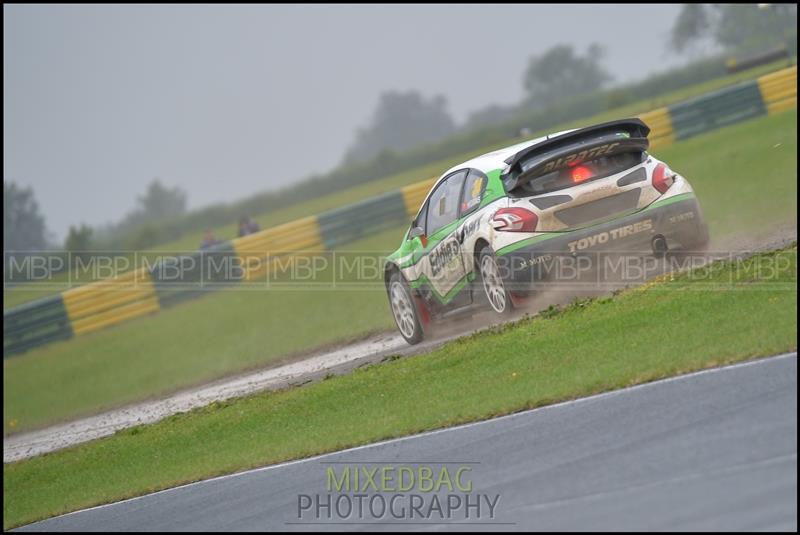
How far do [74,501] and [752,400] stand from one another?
549 cm

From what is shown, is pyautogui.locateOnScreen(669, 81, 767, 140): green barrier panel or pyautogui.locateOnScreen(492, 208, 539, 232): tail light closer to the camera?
pyautogui.locateOnScreen(492, 208, 539, 232): tail light

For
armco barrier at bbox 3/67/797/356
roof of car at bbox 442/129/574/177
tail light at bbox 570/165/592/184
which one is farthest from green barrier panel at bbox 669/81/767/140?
tail light at bbox 570/165/592/184

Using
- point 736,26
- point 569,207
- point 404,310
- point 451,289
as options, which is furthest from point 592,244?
point 736,26

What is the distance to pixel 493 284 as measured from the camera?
1043 centimetres

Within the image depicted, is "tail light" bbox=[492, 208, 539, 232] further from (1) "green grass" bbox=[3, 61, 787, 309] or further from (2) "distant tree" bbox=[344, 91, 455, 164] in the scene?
(2) "distant tree" bbox=[344, 91, 455, 164]

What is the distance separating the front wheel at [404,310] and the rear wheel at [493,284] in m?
1.51

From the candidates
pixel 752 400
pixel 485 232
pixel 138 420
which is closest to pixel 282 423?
pixel 485 232

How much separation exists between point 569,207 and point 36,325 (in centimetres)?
1714

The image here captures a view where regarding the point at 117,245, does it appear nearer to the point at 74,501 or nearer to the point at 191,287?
the point at 191,287

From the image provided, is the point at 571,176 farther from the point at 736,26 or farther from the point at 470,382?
the point at 736,26

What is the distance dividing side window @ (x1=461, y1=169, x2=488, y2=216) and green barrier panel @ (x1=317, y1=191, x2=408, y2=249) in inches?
645

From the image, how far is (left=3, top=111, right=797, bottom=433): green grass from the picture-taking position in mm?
15938

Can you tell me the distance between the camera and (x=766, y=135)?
2392 cm

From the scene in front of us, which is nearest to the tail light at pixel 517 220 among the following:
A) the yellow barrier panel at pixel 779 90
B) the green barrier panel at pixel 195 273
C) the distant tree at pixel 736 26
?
the green barrier panel at pixel 195 273
